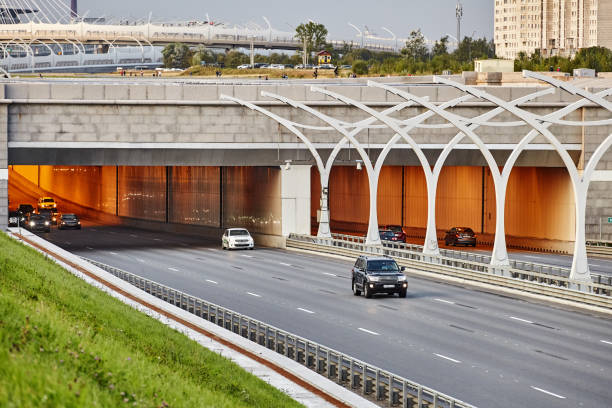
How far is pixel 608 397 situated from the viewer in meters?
22.3

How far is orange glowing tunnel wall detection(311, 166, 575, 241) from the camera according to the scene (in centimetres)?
6869

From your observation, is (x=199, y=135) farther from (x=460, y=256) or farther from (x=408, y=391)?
(x=408, y=391)

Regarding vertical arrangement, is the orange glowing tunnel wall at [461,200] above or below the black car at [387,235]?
above

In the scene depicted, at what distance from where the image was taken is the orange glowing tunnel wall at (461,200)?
68.7 meters

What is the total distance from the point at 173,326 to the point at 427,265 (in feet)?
81.2

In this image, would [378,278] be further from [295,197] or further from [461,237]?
[461,237]

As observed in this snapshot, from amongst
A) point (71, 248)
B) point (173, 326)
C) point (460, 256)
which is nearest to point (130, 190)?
point (71, 248)

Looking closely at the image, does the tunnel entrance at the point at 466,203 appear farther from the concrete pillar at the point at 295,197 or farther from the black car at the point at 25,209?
the black car at the point at 25,209

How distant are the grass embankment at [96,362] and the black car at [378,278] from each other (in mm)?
16489

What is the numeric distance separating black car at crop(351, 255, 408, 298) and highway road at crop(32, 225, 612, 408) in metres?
0.42

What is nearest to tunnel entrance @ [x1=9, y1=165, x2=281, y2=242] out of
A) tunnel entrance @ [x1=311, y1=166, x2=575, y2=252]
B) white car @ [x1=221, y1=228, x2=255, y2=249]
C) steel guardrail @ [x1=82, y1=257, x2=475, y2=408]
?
white car @ [x1=221, y1=228, x2=255, y2=249]

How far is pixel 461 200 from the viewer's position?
79.7m

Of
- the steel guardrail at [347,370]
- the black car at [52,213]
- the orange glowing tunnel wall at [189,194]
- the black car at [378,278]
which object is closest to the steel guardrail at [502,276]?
the black car at [378,278]

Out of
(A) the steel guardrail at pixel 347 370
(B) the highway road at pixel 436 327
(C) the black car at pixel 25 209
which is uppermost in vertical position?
(C) the black car at pixel 25 209
